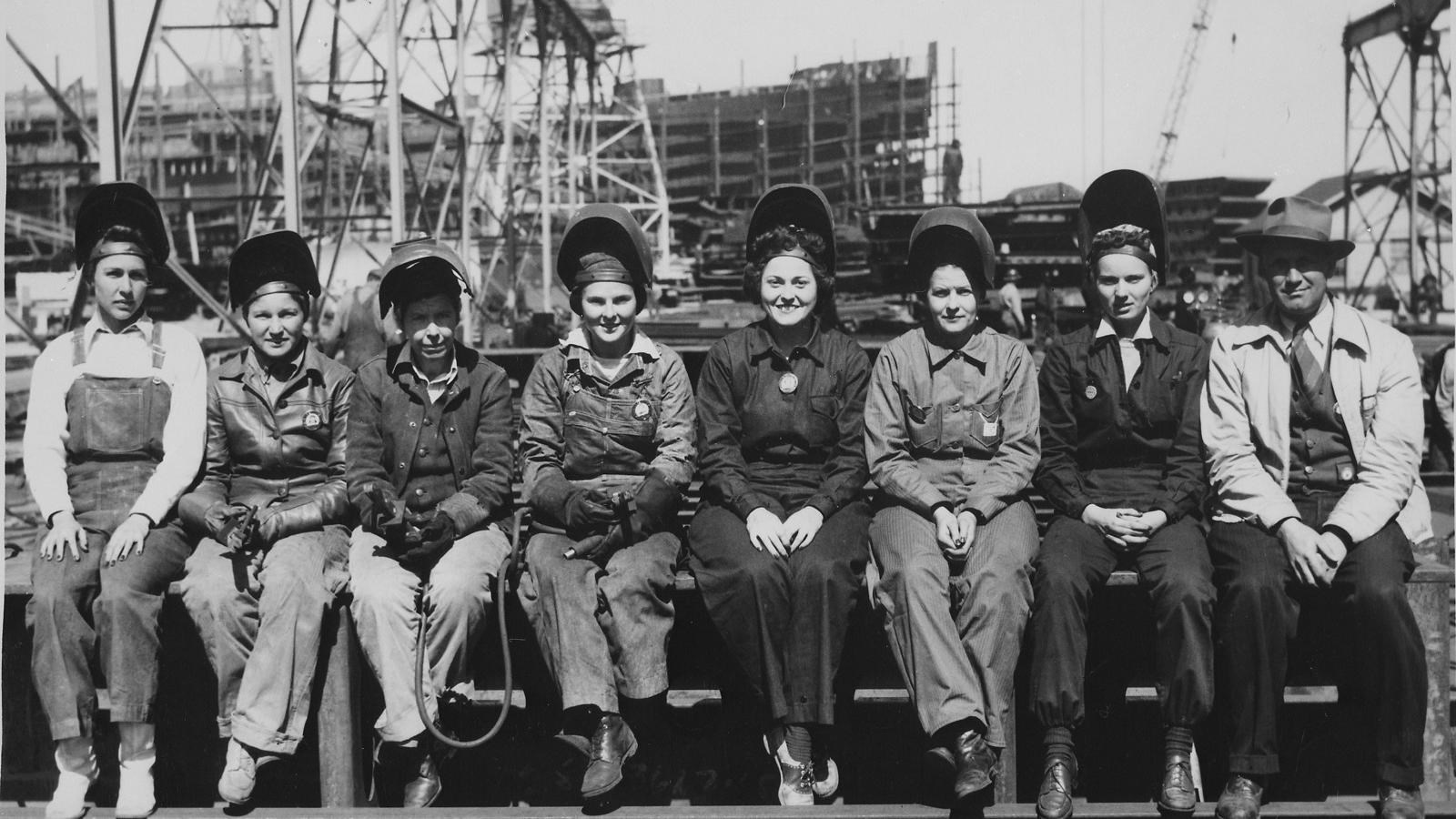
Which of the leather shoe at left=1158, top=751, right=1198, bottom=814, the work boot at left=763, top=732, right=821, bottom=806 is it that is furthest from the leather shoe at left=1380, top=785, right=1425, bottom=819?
the work boot at left=763, top=732, right=821, bottom=806

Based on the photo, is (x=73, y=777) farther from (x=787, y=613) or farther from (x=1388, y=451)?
(x=1388, y=451)

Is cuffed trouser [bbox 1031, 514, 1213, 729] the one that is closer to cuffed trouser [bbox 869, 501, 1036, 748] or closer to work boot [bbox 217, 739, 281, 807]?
cuffed trouser [bbox 869, 501, 1036, 748]

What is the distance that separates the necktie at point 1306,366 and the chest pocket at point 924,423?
1.12 meters

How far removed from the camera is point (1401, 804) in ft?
10.1

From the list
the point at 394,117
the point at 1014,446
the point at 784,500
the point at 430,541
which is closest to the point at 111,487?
the point at 430,541

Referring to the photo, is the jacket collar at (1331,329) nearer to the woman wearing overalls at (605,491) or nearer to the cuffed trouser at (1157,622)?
the cuffed trouser at (1157,622)

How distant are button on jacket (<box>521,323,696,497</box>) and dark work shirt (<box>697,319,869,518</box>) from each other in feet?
0.32

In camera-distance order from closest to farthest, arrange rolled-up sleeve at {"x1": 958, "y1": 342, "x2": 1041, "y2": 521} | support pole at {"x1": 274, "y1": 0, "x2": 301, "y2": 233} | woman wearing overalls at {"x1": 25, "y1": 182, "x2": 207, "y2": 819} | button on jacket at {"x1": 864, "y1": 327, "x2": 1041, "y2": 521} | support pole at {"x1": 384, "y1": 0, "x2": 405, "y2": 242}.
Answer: woman wearing overalls at {"x1": 25, "y1": 182, "x2": 207, "y2": 819}, rolled-up sleeve at {"x1": 958, "y1": 342, "x2": 1041, "y2": 521}, button on jacket at {"x1": 864, "y1": 327, "x2": 1041, "y2": 521}, support pole at {"x1": 274, "y1": 0, "x2": 301, "y2": 233}, support pole at {"x1": 384, "y1": 0, "x2": 405, "y2": 242}

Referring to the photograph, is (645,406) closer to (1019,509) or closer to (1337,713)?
(1019,509)

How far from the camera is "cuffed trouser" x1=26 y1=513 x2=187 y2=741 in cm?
337

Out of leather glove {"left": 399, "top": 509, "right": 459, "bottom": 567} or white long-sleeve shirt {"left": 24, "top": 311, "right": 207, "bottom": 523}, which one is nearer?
leather glove {"left": 399, "top": 509, "right": 459, "bottom": 567}

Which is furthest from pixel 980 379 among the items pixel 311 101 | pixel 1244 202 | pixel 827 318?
pixel 1244 202

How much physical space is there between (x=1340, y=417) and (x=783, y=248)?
1.84 metres

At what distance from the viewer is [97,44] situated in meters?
6.06
